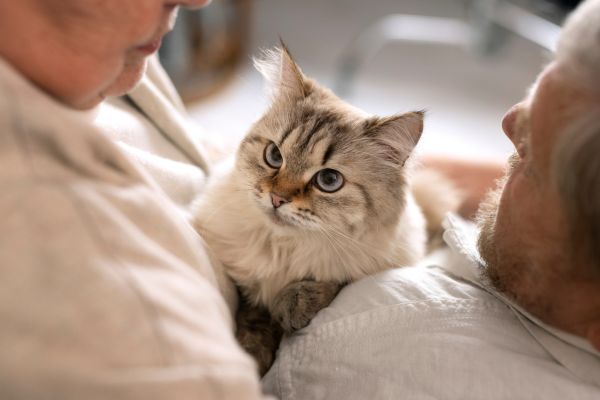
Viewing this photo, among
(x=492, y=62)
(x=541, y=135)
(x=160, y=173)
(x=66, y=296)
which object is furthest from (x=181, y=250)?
(x=492, y=62)

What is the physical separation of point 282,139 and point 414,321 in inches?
22.2

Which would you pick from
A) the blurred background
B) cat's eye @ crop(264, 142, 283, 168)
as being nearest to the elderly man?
cat's eye @ crop(264, 142, 283, 168)

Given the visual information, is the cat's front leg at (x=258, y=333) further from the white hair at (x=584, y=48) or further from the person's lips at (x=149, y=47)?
the white hair at (x=584, y=48)

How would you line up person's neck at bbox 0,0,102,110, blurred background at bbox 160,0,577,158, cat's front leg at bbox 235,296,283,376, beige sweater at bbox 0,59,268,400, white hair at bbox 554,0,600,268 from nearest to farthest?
beige sweater at bbox 0,59,268,400, person's neck at bbox 0,0,102,110, white hair at bbox 554,0,600,268, cat's front leg at bbox 235,296,283,376, blurred background at bbox 160,0,577,158

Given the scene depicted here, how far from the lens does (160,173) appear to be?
46.8 inches

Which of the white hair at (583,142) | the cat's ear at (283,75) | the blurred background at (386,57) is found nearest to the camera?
the white hair at (583,142)

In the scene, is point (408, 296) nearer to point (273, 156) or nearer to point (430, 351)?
point (430, 351)

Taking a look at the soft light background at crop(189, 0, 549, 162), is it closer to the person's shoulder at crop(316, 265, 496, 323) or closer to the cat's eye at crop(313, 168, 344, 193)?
the cat's eye at crop(313, 168, 344, 193)

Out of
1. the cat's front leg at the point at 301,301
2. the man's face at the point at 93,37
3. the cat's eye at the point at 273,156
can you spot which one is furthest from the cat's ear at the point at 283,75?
the man's face at the point at 93,37

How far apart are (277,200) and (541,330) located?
0.61 m

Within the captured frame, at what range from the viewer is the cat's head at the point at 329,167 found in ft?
4.24

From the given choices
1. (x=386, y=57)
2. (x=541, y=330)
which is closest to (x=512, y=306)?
(x=541, y=330)

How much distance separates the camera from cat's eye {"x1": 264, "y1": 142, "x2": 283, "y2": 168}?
1.37 metres

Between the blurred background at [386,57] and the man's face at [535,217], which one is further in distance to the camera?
the blurred background at [386,57]
